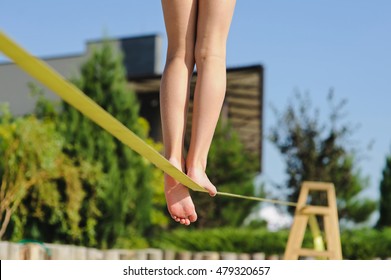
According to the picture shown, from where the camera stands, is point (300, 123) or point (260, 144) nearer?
point (300, 123)

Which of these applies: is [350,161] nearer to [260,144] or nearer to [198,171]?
[260,144]

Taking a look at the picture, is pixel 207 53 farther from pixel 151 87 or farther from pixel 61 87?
pixel 151 87

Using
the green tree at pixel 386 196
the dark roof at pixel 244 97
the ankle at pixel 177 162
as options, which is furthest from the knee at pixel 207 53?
the green tree at pixel 386 196

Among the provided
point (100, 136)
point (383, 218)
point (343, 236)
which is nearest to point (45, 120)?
point (100, 136)

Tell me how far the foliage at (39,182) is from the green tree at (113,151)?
0.69ft

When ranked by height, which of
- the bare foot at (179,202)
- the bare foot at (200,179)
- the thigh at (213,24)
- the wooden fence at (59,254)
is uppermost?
the thigh at (213,24)

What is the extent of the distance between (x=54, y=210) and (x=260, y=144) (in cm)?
619

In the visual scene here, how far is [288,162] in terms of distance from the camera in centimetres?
1302

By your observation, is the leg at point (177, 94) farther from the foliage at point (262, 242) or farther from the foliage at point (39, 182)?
the foliage at point (39, 182)

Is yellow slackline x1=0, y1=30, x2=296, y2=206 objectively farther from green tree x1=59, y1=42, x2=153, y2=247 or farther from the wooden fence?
green tree x1=59, y1=42, x2=153, y2=247

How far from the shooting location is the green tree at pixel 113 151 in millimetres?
10078

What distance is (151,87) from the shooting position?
14.2m

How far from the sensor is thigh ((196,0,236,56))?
6.22ft

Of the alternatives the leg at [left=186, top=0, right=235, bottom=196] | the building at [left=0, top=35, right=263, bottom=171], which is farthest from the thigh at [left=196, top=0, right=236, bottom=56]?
the building at [left=0, top=35, right=263, bottom=171]
